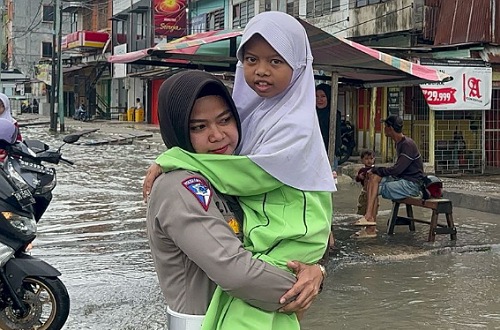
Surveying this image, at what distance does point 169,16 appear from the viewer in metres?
34.3

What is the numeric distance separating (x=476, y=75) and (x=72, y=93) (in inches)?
1715

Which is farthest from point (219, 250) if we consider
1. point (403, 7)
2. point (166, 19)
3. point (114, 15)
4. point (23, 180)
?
point (114, 15)

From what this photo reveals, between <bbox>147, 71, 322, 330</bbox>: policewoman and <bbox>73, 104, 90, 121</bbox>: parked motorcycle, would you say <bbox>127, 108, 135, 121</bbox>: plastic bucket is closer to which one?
<bbox>73, 104, 90, 121</bbox>: parked motorcycle

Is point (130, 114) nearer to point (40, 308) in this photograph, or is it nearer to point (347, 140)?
point (347, 140)

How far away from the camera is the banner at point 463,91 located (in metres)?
14.0

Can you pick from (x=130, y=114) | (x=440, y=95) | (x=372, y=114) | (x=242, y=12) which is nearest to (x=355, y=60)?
(x=440, y=95)

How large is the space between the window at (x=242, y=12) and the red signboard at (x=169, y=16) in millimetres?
5502

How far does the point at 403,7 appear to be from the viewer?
17.4m

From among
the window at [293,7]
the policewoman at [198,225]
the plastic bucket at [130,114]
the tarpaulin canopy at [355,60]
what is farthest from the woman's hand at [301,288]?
the plastic bucket at [130,114]

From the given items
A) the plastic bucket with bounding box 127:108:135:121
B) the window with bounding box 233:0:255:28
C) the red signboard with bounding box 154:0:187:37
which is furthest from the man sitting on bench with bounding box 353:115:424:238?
the plastic bucket with bounding box 127:108:135:121

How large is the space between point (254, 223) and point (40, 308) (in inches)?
129

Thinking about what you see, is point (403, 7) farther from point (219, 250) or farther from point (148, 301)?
point (219, 250)

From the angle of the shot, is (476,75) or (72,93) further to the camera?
(72,93)

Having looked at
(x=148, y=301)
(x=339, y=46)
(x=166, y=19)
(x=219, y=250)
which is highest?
(x=166, y=19)
